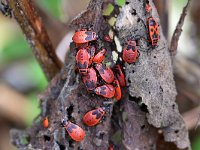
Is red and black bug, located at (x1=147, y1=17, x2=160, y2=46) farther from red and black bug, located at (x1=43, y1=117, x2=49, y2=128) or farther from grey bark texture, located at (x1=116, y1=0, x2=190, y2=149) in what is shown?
red and black bug, located at (x1=43, y1=117, x2=49, y2=128)

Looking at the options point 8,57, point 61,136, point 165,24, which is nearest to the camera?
point 61,136

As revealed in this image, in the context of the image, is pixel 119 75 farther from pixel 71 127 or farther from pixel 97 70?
pixel 71 127

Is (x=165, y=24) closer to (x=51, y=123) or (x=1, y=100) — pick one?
(x=51, y=123)

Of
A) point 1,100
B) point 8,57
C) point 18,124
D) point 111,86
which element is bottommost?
point 18,124

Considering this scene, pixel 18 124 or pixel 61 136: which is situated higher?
pixel 61 136

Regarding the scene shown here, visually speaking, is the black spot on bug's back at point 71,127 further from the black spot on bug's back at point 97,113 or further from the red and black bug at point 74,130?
the black spot on bug's back at point 97,113

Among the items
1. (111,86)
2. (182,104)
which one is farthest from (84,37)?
(182,104)

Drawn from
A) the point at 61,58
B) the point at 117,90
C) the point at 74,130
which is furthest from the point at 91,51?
the point at 61,58
